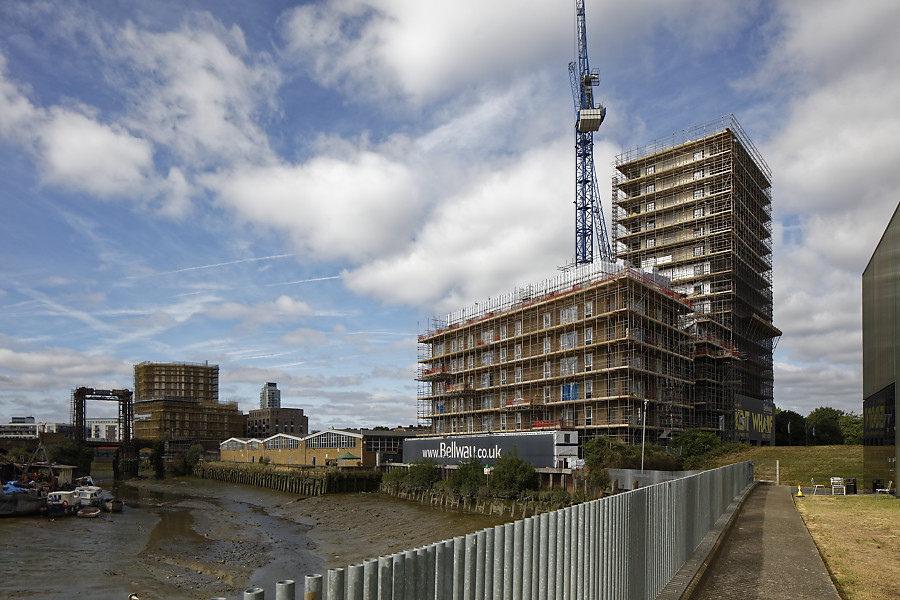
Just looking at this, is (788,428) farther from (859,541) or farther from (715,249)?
(859,541)

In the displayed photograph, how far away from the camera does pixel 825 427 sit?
105m

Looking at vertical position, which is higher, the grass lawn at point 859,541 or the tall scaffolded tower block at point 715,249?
the tall scaffolded tower block at point 715,249

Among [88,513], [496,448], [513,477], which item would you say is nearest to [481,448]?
[496,448]

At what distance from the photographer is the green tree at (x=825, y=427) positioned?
103m

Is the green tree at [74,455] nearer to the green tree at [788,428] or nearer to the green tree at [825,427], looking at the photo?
the green tree at [788,428]

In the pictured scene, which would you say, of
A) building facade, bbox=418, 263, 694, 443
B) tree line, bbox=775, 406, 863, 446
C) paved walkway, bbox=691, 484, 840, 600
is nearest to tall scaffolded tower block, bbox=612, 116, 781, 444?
building facade, bbox=418, 263, 694, 443

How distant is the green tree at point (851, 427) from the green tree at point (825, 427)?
60 cm

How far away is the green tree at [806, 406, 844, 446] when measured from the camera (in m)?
103

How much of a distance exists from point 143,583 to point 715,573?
81.6 ft

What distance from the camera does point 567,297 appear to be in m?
62.2

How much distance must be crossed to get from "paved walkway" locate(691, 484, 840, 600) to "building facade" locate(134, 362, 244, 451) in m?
138

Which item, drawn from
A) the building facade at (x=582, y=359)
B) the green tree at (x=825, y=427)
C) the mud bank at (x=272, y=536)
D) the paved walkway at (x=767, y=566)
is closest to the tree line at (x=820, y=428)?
the green tree at (x=825, y=427)

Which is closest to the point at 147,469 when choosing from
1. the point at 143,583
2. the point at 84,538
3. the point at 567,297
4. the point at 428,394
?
the point at 428,394

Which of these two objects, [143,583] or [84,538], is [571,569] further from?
[84,538]
